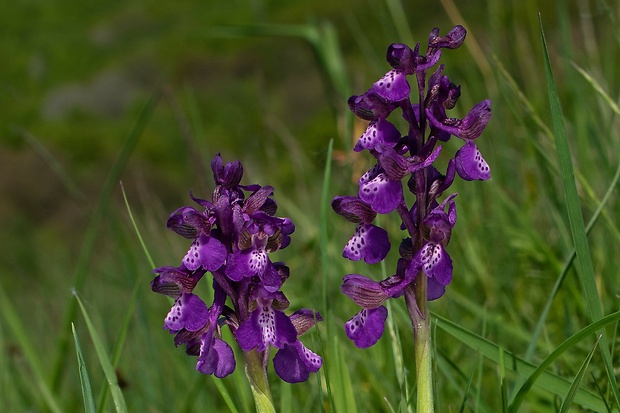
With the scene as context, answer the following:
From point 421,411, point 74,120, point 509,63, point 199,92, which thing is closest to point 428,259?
point 421,411

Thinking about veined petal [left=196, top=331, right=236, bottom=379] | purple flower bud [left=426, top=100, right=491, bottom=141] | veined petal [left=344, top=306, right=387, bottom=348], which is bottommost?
veined petal [left=344, top=306, right=387, bottom=348]

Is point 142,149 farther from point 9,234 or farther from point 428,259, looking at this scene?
point 428,259

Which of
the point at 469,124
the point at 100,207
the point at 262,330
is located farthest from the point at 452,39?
the point at 100,207

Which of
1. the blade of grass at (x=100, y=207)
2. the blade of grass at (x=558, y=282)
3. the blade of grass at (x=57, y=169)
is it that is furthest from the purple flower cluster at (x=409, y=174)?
the blade of grass at (x=57, y=169)

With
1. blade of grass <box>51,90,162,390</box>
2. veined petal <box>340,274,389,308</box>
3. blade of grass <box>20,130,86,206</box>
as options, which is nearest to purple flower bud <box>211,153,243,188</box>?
veined petal <box>340,274,389,308</box>

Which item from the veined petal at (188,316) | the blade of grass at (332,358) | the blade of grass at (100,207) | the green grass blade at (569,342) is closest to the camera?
the green grass blade at (569,342)

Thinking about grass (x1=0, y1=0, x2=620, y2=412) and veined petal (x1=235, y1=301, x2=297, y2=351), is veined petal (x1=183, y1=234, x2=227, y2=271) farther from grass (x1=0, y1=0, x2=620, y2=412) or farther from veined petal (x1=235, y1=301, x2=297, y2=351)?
grass (x1=0, y1=0, x2=620, y2=412)

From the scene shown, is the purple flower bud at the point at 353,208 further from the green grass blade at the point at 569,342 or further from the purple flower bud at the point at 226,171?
the green grass blade at the point at 569,342
